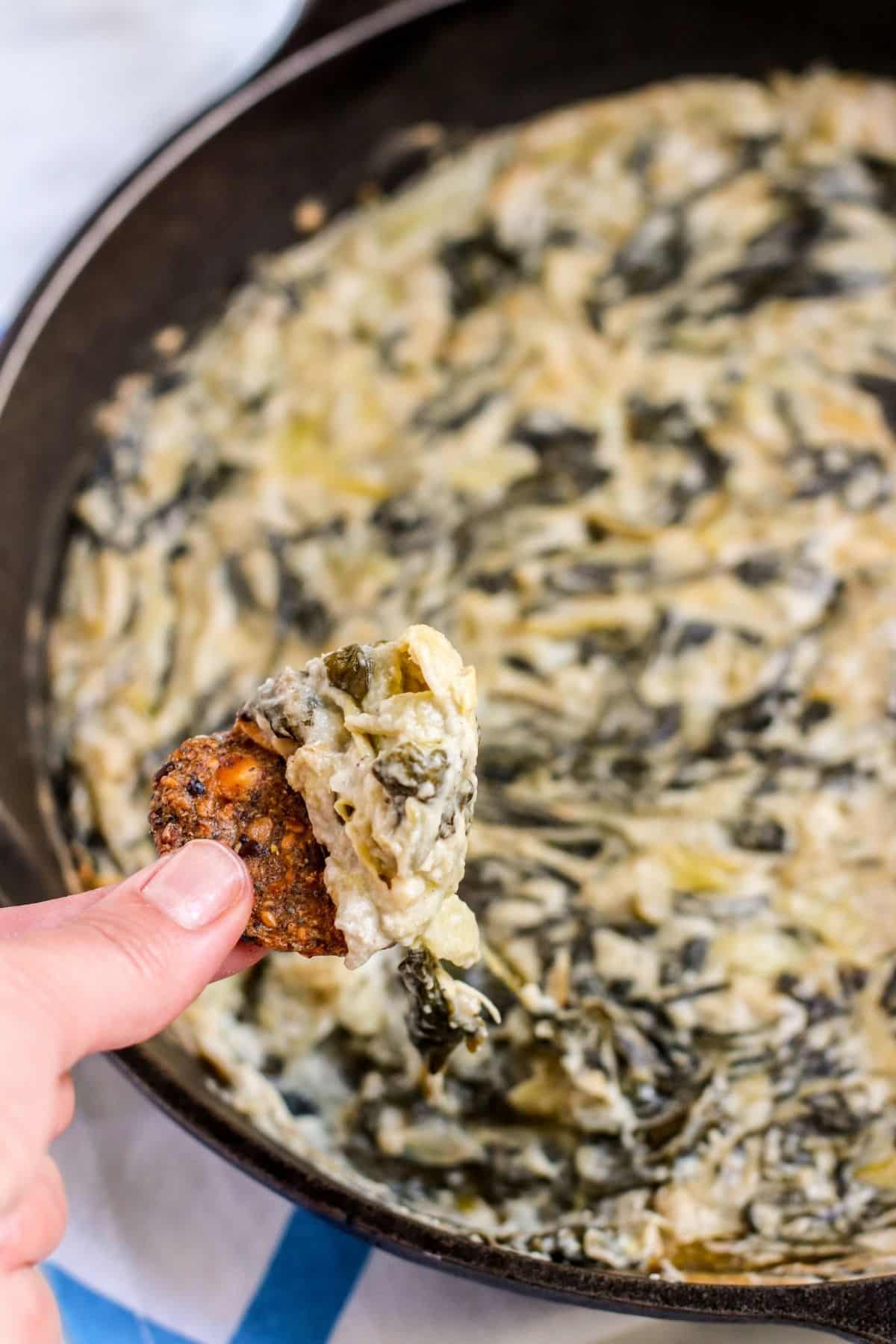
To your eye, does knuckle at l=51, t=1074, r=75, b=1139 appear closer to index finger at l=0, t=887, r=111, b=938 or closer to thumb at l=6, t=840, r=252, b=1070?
thumb at l=6, t=840, r=252, b=1070

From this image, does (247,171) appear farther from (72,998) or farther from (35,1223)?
(35,1223)

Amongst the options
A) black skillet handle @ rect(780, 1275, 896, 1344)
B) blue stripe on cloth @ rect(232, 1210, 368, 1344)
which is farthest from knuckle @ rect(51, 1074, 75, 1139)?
black skillet handle @ rect(780, 1275, 896, 1344)

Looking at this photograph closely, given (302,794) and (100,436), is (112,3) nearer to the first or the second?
(100,436)

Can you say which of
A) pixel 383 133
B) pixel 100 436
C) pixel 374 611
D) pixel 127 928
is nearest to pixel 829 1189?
pixel 127 928

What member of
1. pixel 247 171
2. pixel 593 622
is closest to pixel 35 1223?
pixel 593 622

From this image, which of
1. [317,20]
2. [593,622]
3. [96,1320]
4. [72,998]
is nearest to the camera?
[72,998]

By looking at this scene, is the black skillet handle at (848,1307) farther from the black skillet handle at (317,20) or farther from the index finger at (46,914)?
the black skillet handle at (317,20)
